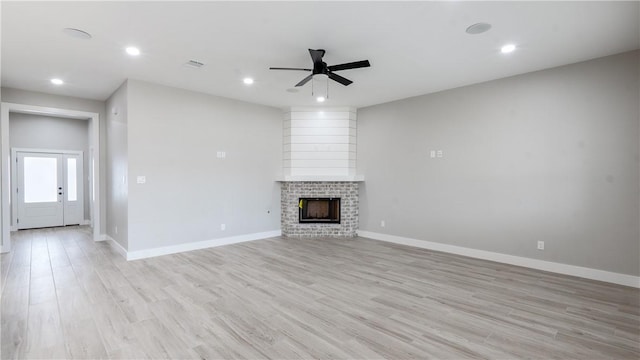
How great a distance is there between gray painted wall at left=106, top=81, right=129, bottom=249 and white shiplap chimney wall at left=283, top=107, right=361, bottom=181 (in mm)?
3030

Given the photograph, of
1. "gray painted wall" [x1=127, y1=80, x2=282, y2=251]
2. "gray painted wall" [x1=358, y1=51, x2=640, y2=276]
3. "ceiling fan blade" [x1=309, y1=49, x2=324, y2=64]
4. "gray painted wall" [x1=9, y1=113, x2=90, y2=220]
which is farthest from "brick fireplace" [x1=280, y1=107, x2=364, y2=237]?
"gray painted wall" [x1=9, y1=113, x2=90, y2=220]

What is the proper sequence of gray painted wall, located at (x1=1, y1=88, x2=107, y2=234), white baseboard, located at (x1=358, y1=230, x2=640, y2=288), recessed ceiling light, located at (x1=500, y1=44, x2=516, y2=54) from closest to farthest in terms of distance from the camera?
recessed ceiling light, located at (x1=500, y1=44, x2=516, y2=54)
white baseboard, located at (x1=358, y1=230, x2=640, y2=288)
gray painted wall, located at (x1=1, y1=88, x2=107, y2=234)

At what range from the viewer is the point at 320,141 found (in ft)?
22.4

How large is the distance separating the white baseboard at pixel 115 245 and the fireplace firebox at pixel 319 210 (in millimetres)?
3301

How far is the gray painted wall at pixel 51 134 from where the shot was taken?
7.32 metres

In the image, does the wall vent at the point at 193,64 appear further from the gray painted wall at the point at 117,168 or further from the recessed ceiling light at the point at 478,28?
the recessed ceiling light at the point at 478,28

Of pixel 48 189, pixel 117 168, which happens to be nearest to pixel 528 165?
pixel 117 168

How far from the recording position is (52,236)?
6750 mm

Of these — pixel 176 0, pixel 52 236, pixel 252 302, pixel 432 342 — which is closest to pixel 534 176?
pixel 432 342

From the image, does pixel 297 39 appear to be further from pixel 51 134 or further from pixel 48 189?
pixel 48 189

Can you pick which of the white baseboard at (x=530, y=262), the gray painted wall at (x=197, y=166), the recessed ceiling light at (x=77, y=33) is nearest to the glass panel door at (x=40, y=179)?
the gray painted wall at (x=197, y=166)

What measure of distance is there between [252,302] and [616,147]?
4753 mm

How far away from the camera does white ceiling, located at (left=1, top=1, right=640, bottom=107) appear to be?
285cm

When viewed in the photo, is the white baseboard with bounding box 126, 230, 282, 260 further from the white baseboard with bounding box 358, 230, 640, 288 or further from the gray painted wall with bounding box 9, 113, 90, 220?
the gray painted wall with bounding box 9, 113, 90, 220
